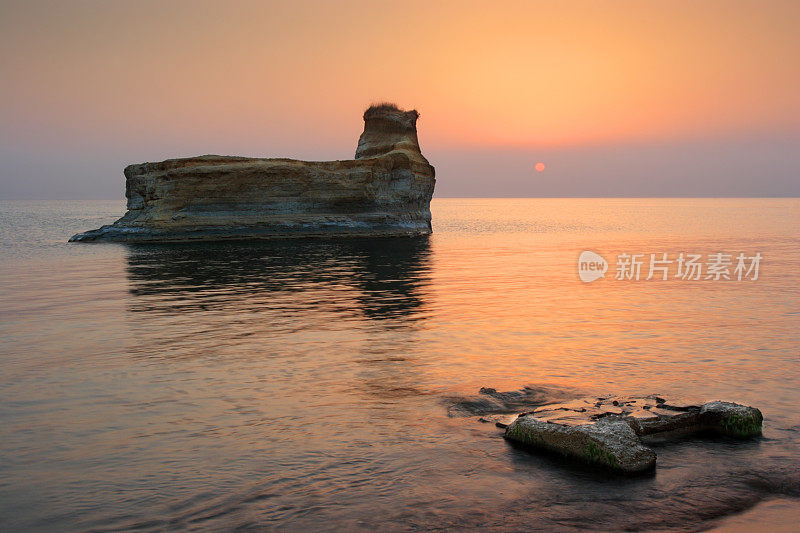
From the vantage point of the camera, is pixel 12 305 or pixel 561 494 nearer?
pixel 561 494

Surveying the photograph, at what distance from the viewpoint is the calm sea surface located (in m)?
6.91

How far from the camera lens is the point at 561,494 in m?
7.18

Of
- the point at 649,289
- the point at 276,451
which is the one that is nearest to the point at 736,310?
the point at 649,289

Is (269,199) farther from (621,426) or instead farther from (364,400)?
(621,426)

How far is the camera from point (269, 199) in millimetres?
65125

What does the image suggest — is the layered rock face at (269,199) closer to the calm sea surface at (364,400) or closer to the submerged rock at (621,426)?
the calm sea surface at (364,400)

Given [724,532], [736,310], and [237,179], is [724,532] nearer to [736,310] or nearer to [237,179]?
[736,310]

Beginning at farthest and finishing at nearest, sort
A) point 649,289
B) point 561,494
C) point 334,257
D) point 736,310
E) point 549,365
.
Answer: point 334,257
point 649,289
point 736,310
point 549,365
point 561,494

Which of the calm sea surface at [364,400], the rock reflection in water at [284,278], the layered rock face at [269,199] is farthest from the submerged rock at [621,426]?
the layered rock face at [269,199]

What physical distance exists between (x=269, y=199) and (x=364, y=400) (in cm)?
5654

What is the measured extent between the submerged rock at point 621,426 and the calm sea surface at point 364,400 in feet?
0.81

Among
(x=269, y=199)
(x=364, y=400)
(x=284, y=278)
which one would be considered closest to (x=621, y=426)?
(x=364, y=400)

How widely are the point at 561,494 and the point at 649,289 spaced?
2173 cm

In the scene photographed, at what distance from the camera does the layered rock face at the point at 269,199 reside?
202 feet
